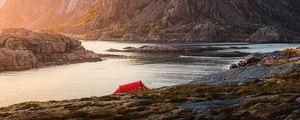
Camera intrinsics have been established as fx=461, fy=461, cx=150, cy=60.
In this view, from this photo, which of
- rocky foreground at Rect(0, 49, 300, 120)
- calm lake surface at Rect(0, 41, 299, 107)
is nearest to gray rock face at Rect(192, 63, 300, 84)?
rocky foreground at Rect(0, 49, 300, 120)

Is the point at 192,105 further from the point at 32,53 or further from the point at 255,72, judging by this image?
the point at 32,53

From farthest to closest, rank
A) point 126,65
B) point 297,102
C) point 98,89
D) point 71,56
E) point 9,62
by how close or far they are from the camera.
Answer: point 71,56 < point 126,65 < point 9,62 < point 98,89 < point 297,102

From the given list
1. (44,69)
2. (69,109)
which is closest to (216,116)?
(69,109)

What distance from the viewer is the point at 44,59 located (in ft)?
600

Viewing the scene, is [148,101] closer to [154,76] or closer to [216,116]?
[216,116]

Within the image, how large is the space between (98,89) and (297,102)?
262ft

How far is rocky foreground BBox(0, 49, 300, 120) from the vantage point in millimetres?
30047

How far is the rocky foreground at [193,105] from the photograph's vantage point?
30047mm

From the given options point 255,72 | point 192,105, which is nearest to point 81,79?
point 255,72

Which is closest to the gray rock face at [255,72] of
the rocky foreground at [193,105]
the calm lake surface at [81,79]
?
the rocky foreground at [193,105]

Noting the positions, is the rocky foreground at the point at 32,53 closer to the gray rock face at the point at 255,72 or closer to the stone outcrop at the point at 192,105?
the gray rock face at the point at 255,72

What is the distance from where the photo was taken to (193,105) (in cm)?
3506

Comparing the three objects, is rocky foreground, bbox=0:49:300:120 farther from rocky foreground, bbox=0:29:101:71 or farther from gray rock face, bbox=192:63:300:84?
rocky foreground, bbox=0:29:101:71

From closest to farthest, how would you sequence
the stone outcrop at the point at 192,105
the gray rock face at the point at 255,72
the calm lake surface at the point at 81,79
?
the stone outcrop at the point at 192,105 < the gray rock face at the point at 255,72 < the calm lake surface at the point at 81,79
